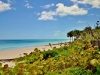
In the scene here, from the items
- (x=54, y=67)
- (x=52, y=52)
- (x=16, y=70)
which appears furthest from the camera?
(x=52, y=52)

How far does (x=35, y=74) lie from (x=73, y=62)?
16.3 ft

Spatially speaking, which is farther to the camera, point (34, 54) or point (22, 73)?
point (34, 54)

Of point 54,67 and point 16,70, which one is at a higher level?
point 16,70

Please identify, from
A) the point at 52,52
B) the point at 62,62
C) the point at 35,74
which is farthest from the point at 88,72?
the point at 52,52

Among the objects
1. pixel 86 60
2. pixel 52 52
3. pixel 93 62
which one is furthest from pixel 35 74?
pixel 52 52

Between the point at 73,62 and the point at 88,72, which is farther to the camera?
the point at 73,62

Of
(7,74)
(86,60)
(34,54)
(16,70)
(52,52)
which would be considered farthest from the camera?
(52,52)

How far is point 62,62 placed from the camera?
7145 mm

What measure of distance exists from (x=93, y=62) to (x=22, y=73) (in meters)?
2.91

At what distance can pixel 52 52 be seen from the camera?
12.6 meters

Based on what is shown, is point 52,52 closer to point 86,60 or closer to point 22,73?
point 86,60

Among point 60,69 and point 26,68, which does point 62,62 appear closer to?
point 60,69

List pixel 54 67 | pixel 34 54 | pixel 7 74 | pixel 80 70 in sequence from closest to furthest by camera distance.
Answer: pixel 7 74 → pixel 80 70 → pixel 54 67 → pixel 34 54

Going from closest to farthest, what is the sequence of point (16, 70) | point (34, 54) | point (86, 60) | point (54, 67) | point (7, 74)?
1. point (16, 70)
2. point (7, 74)
3. point (86, 60)
4. point (54, 67)
5. point (34, 54)
